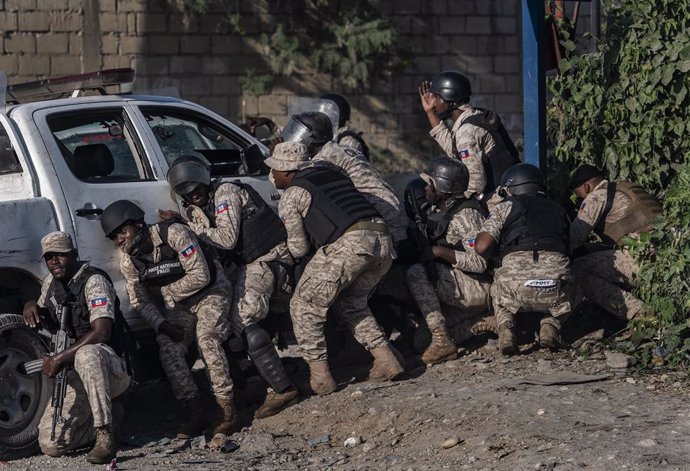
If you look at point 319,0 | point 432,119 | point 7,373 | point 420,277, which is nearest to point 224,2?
point 319,0

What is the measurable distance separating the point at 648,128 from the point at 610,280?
108 centimetres

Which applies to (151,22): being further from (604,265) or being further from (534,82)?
(604,265)

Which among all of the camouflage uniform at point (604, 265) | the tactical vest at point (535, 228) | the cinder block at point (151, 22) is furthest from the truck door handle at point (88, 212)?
the cinder block at point (151, 22)

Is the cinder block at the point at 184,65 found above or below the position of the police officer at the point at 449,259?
above

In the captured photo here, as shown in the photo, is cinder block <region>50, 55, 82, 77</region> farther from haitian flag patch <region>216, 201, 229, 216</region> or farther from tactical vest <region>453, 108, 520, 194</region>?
haitian flag patch <region>216, 201, 229, 216</region>

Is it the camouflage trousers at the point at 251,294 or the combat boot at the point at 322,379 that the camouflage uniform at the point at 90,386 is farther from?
the combat boot at the point at 322,379

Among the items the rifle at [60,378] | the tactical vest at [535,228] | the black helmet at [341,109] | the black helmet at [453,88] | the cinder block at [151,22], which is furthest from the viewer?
the cinder block at [151,22]

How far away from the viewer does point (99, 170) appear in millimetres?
7289

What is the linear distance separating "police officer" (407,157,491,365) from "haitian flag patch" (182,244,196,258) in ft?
5.56

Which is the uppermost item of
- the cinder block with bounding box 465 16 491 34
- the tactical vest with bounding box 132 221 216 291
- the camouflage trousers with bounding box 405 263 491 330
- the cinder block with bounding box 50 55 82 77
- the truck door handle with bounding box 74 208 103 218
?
the cinder block with bounding box 465 16 491 34

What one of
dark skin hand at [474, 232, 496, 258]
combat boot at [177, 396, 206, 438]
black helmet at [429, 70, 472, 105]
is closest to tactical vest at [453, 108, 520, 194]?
black helmet at [429, 70, 472, 105]

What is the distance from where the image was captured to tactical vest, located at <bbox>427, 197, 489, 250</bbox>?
26.5 feet

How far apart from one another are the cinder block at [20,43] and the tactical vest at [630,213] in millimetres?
10442

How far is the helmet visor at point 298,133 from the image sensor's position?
792 cm
